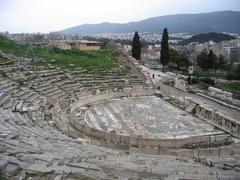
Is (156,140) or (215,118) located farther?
(215,118)

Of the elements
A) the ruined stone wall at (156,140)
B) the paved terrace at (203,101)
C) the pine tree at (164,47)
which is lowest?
the paved terrace at (203,101)

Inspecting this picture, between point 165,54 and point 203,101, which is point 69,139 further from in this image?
point 165,54

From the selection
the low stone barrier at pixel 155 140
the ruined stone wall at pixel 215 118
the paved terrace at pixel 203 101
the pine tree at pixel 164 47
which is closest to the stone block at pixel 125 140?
the low stone barrier at pixel 155 140

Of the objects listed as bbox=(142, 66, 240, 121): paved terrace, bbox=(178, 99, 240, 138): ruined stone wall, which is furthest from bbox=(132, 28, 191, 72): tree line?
bbox=(178, 99, 240, 138): ruined stone wall

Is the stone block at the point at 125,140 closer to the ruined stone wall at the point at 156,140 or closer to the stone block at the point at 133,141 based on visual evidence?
the ruined stone wall at the point at 156,140

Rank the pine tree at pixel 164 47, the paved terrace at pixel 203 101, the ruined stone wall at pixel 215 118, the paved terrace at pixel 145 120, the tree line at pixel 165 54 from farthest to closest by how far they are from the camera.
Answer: the tree line at pixel 165 54 → the pine tree at pixel 164 47 → the paved terrace at pixel 203 101 → the ruined stone wall at pixel 215 118 → the paved terrace at pixel 145 120

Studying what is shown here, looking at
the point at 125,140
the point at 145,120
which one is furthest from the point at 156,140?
the point at 145,120

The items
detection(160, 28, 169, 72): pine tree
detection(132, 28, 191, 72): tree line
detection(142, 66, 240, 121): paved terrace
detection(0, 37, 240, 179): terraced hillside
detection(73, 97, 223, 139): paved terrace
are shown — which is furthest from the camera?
detection(132, 28, 191, 72): tree line

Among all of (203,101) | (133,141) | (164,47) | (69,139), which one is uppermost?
(164,47)

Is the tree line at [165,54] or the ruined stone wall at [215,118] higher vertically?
the tree line at [165,54]

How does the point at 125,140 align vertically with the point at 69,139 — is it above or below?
below

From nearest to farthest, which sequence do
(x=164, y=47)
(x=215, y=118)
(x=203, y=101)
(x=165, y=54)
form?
1. (x=215, y=118)
2. (x=203, y=101)
3. (x=164, y=47)
4. (x=165, y=54)

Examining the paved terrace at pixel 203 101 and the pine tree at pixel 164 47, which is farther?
the pine tree at pixel 164 47

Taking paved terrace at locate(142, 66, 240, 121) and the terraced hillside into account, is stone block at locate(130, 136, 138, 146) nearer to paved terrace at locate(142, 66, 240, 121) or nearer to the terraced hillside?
the terraced hillside
